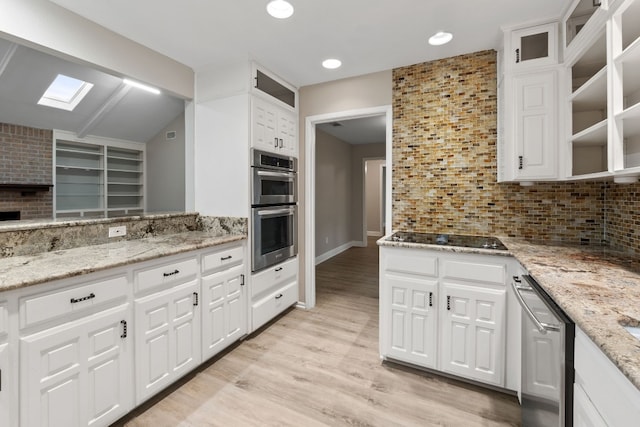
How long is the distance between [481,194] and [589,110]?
2.81ft

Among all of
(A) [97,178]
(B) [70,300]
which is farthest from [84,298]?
(A) [97,178]

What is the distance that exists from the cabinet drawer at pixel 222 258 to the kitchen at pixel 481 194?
2.50ft

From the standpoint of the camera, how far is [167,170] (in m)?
5.45

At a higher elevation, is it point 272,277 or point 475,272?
point 475,272

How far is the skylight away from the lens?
13.4ft

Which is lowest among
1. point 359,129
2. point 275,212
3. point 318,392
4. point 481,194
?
point 318,392

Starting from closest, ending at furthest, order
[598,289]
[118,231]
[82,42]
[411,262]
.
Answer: [598,289] < [82,42] < [411,262] < [118,231]

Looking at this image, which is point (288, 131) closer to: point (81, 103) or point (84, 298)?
point (84, 298)

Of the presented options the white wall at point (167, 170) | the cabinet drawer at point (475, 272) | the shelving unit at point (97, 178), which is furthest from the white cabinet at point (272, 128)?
the shelving unit at point (97, 178)

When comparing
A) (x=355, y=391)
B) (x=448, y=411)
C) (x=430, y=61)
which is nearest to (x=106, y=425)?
(x=355, y=391)

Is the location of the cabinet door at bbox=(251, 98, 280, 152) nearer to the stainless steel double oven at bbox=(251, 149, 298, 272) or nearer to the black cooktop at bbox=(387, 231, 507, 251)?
the stainless steel double oven at bbox=(251, 149, 298, 272)

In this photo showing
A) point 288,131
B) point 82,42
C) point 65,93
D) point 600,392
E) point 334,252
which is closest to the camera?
point 600,392

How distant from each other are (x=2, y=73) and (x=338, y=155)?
5.11 m

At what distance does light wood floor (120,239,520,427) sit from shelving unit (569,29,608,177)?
1.65m
